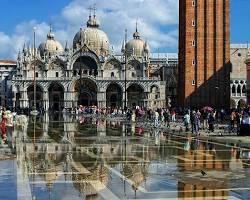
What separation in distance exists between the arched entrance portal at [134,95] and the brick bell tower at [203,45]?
160ft

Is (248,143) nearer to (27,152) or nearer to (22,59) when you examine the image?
(27,152)

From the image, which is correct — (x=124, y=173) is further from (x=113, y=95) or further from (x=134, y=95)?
(x=113, y=95)

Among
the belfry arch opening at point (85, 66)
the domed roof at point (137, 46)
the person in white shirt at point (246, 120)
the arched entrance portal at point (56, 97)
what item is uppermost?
the domed roof at point (137, 46)

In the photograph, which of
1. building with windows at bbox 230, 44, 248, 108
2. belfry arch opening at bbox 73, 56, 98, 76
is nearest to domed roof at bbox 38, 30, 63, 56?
belfry arch opening at bbox 73, 56, 98, 76

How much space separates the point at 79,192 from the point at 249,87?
63.7 meters

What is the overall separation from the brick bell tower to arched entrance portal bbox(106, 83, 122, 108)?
167 feet

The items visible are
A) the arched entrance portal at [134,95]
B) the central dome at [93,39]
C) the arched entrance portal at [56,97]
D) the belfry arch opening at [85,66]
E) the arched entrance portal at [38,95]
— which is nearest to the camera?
the arched entrance portal at [134,95]

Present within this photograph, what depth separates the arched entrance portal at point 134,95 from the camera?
121688 mm

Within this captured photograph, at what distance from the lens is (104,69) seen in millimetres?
123375

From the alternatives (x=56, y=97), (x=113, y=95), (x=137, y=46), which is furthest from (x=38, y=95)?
(x=137, y=46)

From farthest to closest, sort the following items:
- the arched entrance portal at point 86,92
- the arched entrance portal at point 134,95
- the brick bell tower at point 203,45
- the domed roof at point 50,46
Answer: the domed roof at point 50,46, the arched entrance portal at point 86,92, the arched entrance portal at point 134,95, the brick bell tower at point 203,45

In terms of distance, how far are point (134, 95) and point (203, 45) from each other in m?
51.8

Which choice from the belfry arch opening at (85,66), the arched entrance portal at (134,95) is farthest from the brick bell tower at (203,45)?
the belfry arch opening at (85,66)

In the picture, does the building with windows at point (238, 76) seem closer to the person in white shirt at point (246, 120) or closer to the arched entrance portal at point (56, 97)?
A: the arched entrance portal at point (56, 97)
